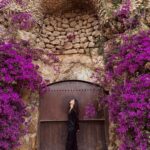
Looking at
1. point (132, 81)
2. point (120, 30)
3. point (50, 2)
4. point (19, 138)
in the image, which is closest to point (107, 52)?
point (120, 30)

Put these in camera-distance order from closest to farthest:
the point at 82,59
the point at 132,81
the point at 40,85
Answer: the point at 132,81 < the point at 40,85 < the point at 82,59

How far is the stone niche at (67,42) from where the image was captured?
17.7ft

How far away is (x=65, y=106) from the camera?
5215mm

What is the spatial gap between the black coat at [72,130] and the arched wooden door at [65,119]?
184 mm

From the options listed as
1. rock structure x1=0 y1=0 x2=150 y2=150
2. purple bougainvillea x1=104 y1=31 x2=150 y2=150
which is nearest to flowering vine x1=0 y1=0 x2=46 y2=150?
rock structure x1=0 y1=0 x2=150 y2=150

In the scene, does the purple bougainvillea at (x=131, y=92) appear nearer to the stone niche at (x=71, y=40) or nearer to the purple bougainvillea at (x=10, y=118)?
the stone niche at (x=71, y=40)

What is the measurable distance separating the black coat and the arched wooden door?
0.18 m

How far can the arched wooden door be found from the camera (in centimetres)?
501

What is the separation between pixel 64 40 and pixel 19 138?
90.8 inches

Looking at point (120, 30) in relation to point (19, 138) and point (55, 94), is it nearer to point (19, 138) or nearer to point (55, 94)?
point (55, 94)

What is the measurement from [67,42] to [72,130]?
1.92 metres

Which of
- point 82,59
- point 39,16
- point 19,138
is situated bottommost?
point 19,138

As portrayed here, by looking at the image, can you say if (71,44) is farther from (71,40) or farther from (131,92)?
(131,92)

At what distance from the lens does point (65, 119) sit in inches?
202
